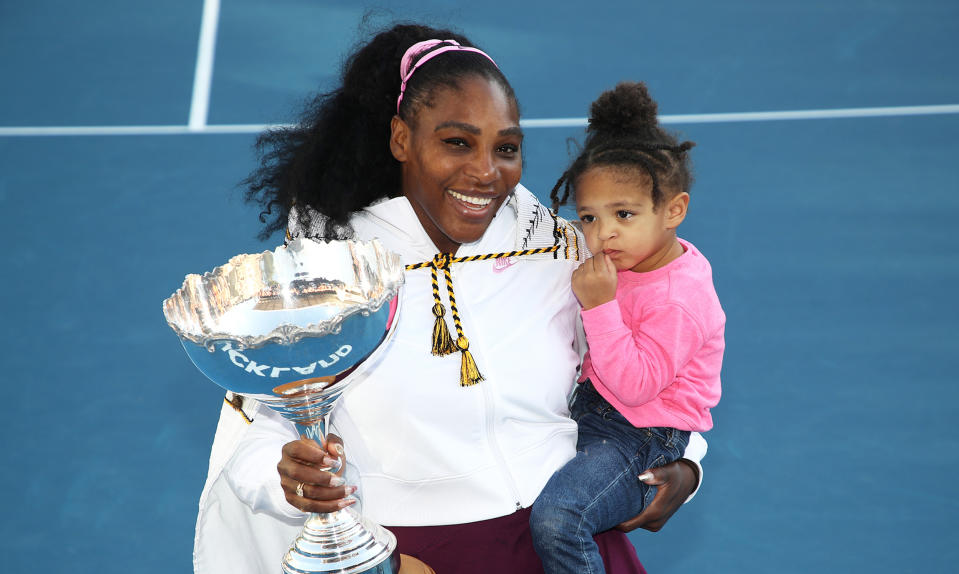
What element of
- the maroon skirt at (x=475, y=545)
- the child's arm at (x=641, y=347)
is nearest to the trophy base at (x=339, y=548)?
the maroon skirt at (x=475, y=545)

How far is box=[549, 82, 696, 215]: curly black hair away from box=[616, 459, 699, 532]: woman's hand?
545 millimetres

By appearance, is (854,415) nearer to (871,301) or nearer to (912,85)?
(871,301)

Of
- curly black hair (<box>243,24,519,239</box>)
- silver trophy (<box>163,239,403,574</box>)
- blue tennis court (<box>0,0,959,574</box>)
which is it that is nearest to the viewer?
silver trophy (<box>163,239,403,574</box>)

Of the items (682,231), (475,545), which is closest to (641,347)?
(475,545)

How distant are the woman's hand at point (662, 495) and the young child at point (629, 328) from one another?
0.02 metres

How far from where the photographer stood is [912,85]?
20.3ft

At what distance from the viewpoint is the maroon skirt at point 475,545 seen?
2.26 m

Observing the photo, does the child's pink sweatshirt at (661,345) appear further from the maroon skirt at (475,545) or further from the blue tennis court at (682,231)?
the blue tennis court at (682,231)

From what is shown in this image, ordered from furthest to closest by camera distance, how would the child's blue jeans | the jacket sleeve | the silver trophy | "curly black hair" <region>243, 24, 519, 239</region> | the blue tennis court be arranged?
the blue tennis court
"curly black hair" <region>243, 24, 519, 239</region>
the child's blue jeans
the jacket sleeve
the silver trophy

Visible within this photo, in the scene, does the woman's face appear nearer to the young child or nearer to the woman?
the woman

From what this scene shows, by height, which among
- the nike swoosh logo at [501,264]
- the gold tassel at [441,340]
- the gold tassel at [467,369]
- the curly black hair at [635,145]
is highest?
the curly black hair at [635,145]

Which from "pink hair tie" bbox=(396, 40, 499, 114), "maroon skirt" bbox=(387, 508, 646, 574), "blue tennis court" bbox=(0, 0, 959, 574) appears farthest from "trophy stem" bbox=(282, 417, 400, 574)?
"blue tennis court" bbox=(0, 0, 959, 574)

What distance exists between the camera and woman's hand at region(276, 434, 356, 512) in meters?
1.86

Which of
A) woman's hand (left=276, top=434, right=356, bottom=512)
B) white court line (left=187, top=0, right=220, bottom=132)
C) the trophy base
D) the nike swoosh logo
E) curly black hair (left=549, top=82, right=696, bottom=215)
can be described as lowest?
the trophy base
